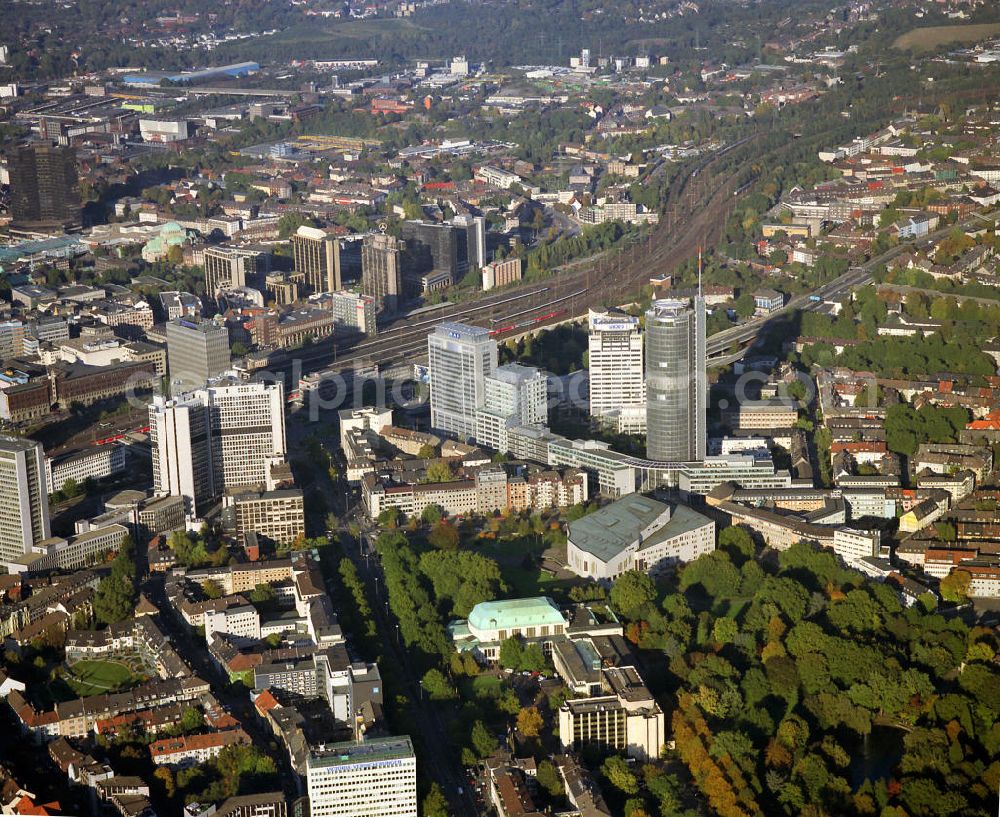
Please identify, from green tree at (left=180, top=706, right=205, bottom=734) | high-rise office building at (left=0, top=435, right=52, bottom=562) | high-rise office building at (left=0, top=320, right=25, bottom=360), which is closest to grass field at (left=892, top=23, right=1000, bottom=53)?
high-rise office building at (left=0, top=320, right=25, bottom=360)

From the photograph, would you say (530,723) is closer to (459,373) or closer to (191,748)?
(191,748)

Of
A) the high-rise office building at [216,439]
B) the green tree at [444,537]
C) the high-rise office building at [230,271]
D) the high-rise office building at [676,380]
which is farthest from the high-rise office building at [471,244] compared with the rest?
the green tree at [444,537]

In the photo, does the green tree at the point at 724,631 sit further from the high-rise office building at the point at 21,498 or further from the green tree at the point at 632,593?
the high-rise office building at the point at 21,498

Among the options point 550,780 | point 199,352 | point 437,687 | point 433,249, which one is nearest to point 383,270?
point 433,249

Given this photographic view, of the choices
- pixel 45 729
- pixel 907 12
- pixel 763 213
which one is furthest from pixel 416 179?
pixel 45 729

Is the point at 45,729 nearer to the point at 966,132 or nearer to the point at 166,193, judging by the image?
the point at 166,193
